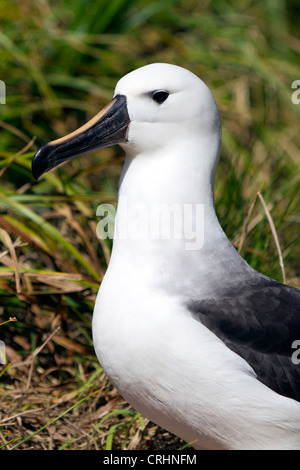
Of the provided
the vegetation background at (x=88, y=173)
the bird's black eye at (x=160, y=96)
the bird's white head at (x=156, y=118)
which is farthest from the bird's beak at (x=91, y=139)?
the vegetation background at (x=88, y=173)

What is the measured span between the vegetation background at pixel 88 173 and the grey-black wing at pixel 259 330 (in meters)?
0.69

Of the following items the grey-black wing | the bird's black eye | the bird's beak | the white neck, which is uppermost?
the bird's black eye

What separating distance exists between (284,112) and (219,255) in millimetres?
3761

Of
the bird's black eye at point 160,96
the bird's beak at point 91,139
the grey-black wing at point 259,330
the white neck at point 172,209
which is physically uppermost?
the bird's black eye at point 160,96

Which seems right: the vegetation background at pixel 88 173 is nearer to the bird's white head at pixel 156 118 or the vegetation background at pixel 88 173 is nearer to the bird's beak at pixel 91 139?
the bird's beak at pixel 91 139

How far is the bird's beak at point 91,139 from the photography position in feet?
9.51

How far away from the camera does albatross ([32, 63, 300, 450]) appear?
105 inches

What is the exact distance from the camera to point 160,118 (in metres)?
2.87

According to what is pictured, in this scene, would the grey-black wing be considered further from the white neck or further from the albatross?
the white neck

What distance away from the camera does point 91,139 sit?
295 centimetres

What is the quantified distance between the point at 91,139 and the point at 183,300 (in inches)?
30.3

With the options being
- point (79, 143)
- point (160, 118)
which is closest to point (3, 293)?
point (79, 143)

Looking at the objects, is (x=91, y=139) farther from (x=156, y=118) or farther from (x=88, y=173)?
(x=88, y=173)

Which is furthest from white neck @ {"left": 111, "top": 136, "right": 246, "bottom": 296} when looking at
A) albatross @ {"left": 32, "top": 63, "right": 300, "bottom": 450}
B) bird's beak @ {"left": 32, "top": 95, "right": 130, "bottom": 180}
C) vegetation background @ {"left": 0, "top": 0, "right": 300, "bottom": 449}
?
vegetation background @ {"left": 0, "top": 0, "right": 300, "bottom": 449}
